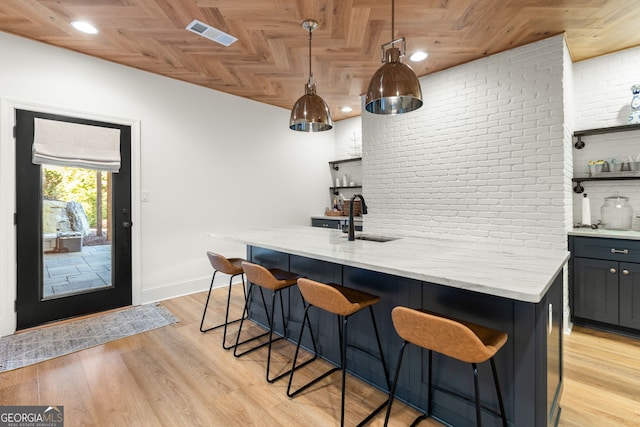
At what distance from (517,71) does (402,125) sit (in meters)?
1.34

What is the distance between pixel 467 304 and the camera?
1.61m

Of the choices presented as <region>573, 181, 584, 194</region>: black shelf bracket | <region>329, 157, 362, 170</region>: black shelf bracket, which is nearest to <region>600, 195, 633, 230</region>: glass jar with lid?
<region>573, 181, 584, 194</region>: black shelf bracket

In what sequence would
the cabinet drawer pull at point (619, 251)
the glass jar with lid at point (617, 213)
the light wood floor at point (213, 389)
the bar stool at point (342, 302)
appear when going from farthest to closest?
1. the glass jar with lid at point (617, 213)
2. the cabinet drawer pull at point (619, 251)
3. the light wood floor at point (213, 389)
4. the bar stool at point (342, 302)

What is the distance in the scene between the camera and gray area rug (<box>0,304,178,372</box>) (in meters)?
2.50

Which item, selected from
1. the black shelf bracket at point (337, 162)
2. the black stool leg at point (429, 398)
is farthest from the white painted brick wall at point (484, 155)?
the black stool leg at point (429, 398)

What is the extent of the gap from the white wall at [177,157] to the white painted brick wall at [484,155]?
170cm

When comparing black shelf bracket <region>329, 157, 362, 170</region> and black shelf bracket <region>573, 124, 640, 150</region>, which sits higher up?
black shelf bracket <region>329, 157, 362, 170</region>

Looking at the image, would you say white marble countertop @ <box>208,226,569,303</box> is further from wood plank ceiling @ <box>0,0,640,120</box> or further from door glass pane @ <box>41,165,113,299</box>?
door glass pane @ <box>41,165,113,299</box>

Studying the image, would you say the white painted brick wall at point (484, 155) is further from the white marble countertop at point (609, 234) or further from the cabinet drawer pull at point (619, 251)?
the cabinet drawer pull at point (619, 251)

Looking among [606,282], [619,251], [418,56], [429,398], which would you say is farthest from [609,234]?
[418,56]

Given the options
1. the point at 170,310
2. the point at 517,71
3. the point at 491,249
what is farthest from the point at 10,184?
the point at 517,71

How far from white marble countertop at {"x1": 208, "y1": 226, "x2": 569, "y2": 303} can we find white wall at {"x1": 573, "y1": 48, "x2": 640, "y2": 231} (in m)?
1.96

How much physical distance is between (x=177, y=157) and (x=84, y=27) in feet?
5.11

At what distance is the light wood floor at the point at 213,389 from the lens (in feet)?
6.00
